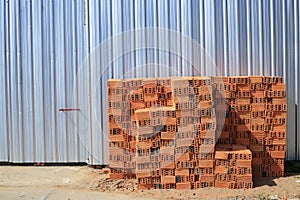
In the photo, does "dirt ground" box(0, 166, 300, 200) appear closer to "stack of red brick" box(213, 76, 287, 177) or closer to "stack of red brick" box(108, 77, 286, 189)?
"stack of red brick" box(108, 77, 286, 189)

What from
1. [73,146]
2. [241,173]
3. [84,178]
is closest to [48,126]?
[73,146]

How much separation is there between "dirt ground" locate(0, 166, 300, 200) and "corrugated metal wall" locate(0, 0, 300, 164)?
1.44 feet

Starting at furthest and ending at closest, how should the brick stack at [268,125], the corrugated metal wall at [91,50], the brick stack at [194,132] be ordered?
the corrugated metal wall at [91,50]
the brick stack at [268,125]
the brick stack at [194,132]

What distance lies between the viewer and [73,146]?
853cm

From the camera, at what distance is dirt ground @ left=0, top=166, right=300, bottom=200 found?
7.07m

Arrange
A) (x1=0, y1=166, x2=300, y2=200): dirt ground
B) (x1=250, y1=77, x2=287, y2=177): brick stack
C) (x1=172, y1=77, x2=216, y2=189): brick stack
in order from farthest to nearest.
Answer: (x1=250, y1=77, x2=287, y2=177): brick stack
(x1=172, y1=77, x2=216, y2=189): brick stack
(x1=0, y1=166, x2=300, y2=200): dirt ground

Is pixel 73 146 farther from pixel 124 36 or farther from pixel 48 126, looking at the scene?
pixel 124 36

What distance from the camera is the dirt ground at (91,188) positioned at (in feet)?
23.2

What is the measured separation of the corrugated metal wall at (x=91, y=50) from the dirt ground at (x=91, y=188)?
0.44 m

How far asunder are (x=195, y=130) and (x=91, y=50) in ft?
8.90

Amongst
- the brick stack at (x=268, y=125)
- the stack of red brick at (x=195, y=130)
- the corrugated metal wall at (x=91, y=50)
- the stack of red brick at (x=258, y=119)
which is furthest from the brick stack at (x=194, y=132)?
the corrugated metal wall at (x=91, y=50)

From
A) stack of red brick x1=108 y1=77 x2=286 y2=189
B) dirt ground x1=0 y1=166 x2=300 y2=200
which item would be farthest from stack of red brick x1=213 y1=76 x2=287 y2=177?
dirt ground x1=0 y1=166 x2=300 y2=200

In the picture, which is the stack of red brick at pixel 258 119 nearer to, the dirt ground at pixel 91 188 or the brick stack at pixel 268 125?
the brick stack at pixel 268 125

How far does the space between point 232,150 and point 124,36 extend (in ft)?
10.0
